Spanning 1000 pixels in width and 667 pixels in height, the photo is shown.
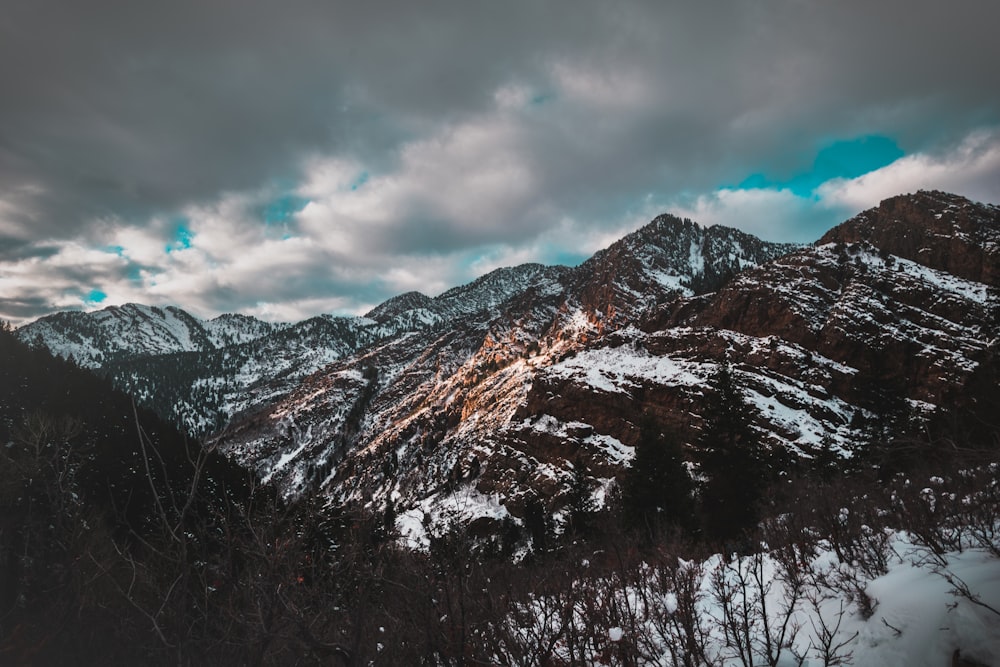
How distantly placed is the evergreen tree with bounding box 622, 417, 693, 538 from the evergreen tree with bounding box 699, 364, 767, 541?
199 centimetres

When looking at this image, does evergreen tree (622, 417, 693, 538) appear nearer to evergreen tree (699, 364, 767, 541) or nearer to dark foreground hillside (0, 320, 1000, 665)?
dark foreground hillside (0, 320, 1000, 665)

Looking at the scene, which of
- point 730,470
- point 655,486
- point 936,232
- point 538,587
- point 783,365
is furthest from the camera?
point 936,232

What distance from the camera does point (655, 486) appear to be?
28906 mm

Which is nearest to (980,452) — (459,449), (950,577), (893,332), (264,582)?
(950,577)

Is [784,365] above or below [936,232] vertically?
below

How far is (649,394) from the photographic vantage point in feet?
283

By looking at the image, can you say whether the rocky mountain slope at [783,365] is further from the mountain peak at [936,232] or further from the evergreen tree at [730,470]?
the evergreen tree at [730,470]

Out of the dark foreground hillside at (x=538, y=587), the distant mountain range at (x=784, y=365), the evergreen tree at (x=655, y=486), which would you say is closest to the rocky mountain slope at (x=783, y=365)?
the distant mountain range at (x=784, y=365)

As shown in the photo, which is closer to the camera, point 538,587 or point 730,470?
point 538,587

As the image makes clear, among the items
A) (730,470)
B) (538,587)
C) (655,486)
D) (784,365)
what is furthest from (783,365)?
(538,587)

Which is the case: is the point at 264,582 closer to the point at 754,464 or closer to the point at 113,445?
the point at 754,464

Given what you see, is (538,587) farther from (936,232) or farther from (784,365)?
(936,232)

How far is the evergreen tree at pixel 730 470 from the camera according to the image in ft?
81.5

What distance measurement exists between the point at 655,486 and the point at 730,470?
17.3 feet
